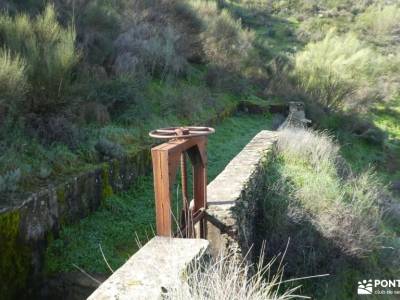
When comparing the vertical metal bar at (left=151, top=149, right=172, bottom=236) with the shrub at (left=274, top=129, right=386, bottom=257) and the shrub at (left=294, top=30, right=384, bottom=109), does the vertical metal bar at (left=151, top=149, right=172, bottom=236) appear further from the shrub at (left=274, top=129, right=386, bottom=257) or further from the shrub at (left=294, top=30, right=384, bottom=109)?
the shrub at (left=294, top=30, right=384, bottom=109)

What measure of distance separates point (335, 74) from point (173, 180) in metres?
18.2

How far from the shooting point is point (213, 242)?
16.5 feet

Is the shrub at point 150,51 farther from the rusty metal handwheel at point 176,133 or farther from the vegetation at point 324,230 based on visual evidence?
Answer: the rusty metal handwheel at point 176,133

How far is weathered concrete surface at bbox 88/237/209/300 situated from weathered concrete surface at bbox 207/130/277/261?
61cm

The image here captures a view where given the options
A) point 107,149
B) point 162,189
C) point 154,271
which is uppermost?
point 162,189

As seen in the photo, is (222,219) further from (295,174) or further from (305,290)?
(295,174)

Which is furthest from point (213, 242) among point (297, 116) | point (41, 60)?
point (297, 116)

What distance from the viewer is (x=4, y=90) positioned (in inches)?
232

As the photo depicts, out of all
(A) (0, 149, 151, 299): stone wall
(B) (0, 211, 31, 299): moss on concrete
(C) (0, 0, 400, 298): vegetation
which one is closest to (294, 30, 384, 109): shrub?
(C) (0, 0, 400, 298): vegetation

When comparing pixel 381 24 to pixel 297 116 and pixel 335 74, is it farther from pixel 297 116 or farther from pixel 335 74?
pixel 297 116

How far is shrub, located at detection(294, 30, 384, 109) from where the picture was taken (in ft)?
67.3

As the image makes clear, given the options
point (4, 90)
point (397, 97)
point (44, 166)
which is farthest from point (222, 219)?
point (397, 97)

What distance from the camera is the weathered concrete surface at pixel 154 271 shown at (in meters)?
3.17

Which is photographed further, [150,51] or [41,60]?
[150,51]
